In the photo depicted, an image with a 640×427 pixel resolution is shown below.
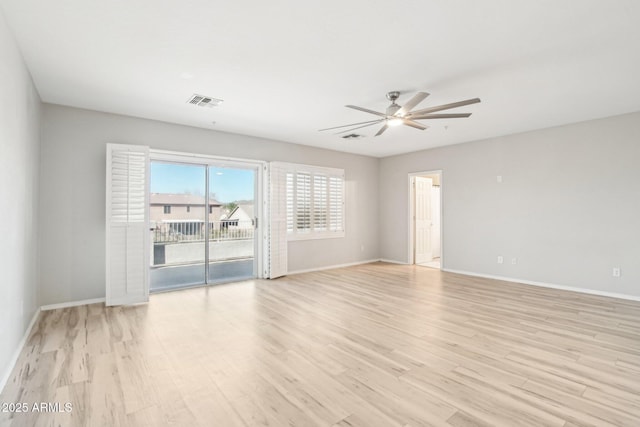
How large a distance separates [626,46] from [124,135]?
5.89 meters

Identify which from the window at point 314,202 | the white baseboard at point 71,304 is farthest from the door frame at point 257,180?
the white baseboard at point 71,304

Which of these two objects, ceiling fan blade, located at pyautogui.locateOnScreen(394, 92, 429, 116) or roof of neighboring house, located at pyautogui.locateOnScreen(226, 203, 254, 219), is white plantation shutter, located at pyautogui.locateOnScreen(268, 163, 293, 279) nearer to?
roof of neighboring house, located at pyautogui.locateOnScreen(226, 203, 254, 219)

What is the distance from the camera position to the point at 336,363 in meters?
2.60

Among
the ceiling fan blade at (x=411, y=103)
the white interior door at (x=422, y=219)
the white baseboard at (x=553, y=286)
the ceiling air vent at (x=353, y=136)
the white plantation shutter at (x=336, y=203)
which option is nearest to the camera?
the ceiling fan blade at (x=411, y=103)

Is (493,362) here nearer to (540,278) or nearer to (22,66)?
(540,278)

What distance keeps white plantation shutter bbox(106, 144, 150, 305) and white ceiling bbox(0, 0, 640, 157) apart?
0.73 meters

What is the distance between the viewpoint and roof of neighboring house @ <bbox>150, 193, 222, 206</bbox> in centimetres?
547

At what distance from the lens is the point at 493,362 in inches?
103

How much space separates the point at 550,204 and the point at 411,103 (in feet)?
12.3

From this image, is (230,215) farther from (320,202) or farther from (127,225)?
(127,225)

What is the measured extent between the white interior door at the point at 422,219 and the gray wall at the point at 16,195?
6.91 m

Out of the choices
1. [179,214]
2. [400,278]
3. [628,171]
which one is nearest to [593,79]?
[628,171]

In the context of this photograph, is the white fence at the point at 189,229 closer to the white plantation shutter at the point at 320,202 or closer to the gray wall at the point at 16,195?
the white plantation shutter at the point at 320,202

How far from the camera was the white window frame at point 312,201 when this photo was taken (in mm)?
6336
